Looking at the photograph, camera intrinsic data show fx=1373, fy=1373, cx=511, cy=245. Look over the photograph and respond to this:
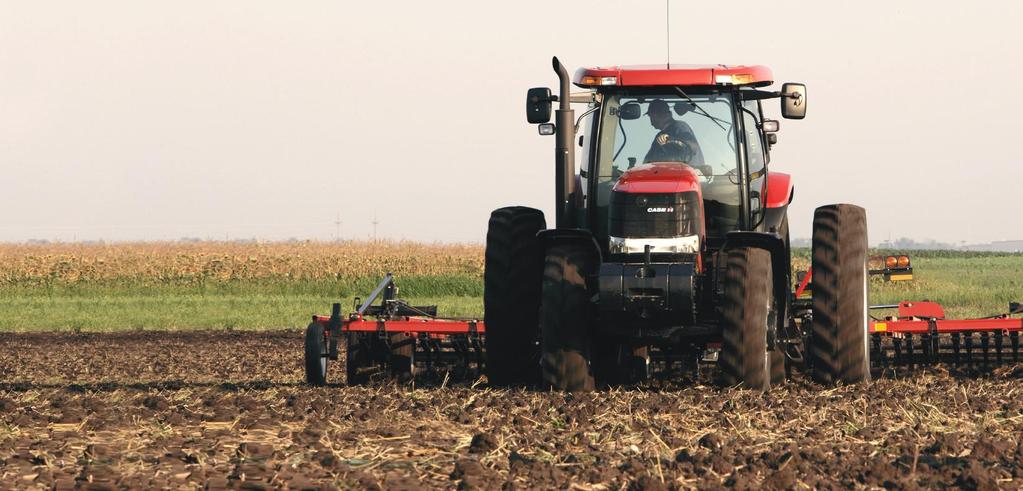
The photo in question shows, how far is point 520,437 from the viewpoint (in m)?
7.75

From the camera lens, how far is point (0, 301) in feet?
108

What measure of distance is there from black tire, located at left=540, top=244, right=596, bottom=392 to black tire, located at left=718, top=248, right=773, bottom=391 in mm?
991

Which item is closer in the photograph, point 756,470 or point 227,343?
point 756,470

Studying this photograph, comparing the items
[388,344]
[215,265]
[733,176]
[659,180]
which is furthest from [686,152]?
[215,265]

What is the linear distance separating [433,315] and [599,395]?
373 centimetres

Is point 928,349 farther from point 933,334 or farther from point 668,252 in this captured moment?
point 668,252

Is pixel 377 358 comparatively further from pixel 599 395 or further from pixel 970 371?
pixel 970 371

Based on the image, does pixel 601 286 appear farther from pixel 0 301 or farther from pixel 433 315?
pixel 0 301

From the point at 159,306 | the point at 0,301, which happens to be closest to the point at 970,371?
the point at 159,306

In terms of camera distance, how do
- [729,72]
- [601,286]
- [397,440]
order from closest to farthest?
1. [397,440]
2. [601,286]
3. [729,72]

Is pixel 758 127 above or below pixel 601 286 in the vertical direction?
above

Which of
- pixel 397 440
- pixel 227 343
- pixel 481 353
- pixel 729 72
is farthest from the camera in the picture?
pixel 227 343

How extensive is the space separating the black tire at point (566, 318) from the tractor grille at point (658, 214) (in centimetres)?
40

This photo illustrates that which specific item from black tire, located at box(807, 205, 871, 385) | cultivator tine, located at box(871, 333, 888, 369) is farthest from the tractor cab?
cultivator tine, located at box(871, 333, 888, 369)
